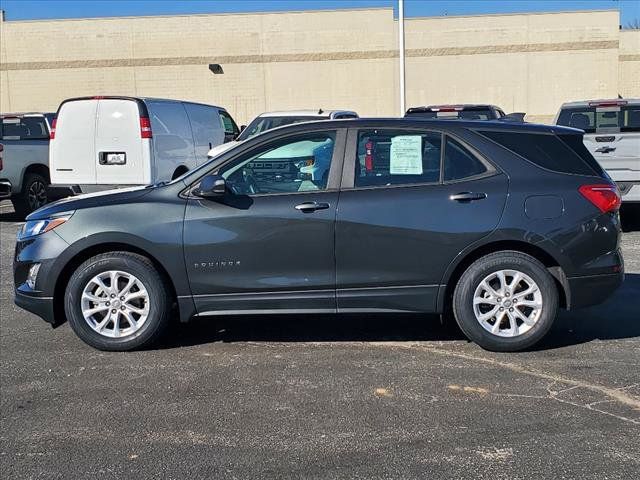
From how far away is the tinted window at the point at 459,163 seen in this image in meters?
5.43

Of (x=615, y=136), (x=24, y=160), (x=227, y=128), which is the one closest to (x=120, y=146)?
(x=24, y=160)

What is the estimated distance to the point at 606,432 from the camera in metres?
4.04

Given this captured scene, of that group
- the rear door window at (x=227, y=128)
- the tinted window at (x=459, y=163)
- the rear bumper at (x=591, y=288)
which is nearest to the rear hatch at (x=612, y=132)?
the rear bumper at (x=591, y=288)

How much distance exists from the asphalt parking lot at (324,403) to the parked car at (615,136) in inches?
165

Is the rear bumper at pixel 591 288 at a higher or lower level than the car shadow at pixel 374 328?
higher

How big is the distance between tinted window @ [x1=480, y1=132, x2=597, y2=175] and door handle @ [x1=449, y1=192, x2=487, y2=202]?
0.46m

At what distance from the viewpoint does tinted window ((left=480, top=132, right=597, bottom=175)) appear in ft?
17.8

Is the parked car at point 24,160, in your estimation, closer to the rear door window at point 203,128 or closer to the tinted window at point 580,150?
the rear door window at point 203,128

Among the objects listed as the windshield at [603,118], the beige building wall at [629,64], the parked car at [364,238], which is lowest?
the parked car at [364,238]

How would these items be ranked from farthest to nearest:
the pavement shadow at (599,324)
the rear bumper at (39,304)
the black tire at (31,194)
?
the black tire at (31,194), the pavement shadow at (599,324), the rear bumper at (39,304)

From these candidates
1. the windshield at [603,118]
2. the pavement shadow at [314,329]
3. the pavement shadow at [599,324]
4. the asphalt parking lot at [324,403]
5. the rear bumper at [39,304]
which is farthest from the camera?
the windshield at [603,118]

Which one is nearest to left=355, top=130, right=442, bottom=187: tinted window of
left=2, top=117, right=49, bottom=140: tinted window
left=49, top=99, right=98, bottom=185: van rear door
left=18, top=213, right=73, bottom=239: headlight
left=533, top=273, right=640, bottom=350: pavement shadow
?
left=533, top=273, right=640, bottom=350: pavement shadow

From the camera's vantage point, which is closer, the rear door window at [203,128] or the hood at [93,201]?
the hood at [93,201]

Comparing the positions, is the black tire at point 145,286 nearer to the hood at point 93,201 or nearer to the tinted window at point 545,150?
the hood at point 93,201
